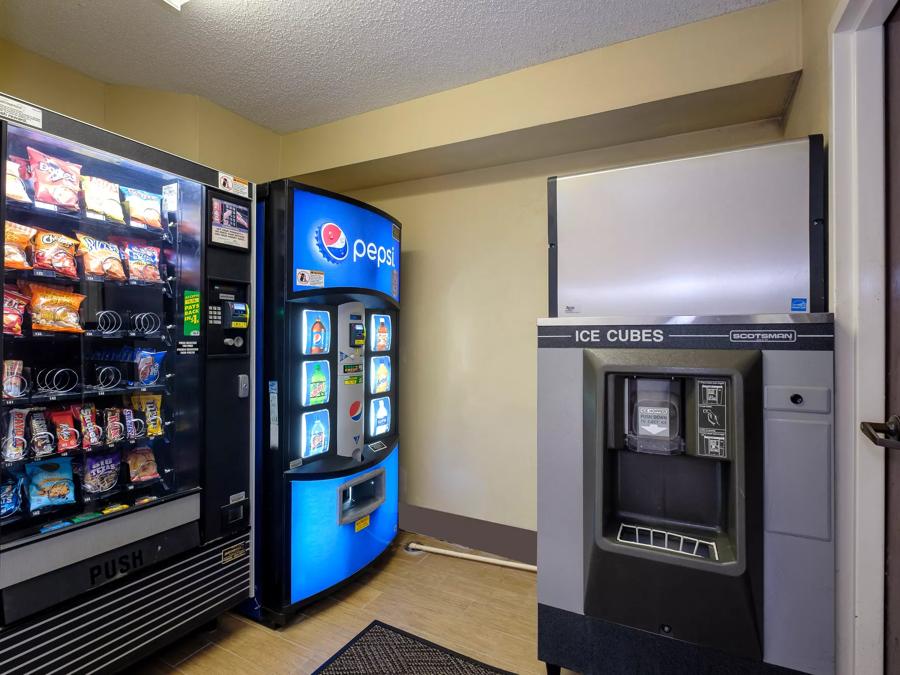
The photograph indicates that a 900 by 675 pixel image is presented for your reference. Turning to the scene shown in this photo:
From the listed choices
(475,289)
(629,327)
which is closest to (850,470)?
(629,327)

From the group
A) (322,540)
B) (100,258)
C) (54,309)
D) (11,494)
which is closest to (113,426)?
(11,494)

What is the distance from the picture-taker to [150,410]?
1728 millimetres

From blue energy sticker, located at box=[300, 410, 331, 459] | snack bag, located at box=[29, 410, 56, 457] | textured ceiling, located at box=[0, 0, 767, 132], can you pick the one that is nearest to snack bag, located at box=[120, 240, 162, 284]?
snack bag, located at box=[29, 410, 56, 457]

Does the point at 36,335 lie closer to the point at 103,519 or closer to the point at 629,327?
the point at 103,519

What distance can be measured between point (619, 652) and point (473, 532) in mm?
1348

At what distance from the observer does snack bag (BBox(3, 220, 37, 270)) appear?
1.30 meters

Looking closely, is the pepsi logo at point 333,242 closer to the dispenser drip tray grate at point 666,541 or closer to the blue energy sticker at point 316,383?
the blue energy sticker at point 316,383

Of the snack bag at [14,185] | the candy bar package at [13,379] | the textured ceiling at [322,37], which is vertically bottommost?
the candy bar package at [13,379]

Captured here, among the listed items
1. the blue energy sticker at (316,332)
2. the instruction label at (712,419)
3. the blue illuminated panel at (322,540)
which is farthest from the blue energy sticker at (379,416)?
the instruction label at (712,419)

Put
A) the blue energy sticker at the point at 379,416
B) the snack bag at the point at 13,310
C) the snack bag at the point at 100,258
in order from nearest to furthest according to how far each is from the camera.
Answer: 1. the snack bag at the point at 13,310
2. the snack bag at the point at 100,258
3. the blue energy sticker at the point at 379,416

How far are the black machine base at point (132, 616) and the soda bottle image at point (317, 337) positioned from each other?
87 cm

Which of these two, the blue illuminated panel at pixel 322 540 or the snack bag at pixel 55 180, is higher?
the snack bag at pixel 55 180

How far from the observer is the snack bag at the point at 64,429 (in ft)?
4.85

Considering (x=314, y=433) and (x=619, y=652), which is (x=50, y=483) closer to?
(x=314, y=433)
